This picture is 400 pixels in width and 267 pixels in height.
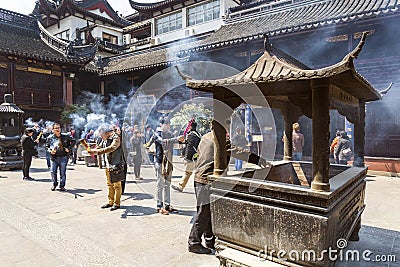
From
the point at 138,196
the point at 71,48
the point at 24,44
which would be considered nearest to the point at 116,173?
the point at 138,196

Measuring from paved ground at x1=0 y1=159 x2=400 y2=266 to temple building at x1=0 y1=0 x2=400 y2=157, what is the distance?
2.56 meters

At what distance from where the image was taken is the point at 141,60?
19578mm

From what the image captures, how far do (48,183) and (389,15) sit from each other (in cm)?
1112

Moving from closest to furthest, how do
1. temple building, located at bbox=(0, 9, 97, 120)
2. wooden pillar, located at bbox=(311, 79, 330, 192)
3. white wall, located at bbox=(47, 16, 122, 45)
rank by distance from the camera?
1. wooden pillar, located at bbox=(311, 79, 330, 192)
2. temple building, located at bbox=(0, 9, 97, 120)
3. white wall, located at bbox=(47, 16, 122, 45)

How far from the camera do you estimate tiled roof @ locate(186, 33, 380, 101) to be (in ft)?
8.64

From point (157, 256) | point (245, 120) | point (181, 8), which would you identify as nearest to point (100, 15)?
point (181, 8)

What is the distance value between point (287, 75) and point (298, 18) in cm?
1054

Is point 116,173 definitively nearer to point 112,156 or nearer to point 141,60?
point 112,156

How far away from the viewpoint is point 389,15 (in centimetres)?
845

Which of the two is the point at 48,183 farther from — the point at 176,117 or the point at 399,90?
the point at 399,90

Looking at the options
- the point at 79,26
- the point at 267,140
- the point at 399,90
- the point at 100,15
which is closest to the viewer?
the point at 399,90

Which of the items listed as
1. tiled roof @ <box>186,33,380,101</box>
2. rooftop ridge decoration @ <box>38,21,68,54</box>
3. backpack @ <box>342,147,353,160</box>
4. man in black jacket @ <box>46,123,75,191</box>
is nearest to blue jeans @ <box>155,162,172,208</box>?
tiled roof @ <box>186,33,380,101</box>

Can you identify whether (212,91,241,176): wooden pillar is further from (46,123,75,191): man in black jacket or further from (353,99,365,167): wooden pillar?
(46,123,75,191): man in black jacket

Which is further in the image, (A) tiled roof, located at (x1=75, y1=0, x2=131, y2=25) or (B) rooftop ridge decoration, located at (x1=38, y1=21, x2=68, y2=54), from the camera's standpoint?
(A) tiled roof, located at (x1=75, y1=0, x2=131, y2=25)
